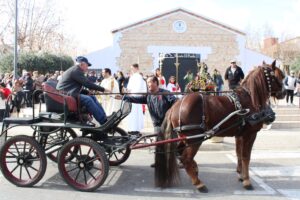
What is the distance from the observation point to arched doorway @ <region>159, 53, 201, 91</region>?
25.5 metres

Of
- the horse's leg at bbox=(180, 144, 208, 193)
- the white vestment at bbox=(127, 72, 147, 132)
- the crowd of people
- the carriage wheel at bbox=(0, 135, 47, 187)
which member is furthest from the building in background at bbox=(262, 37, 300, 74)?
the carriage wheel at bbox=(0, 135, 47, 187)

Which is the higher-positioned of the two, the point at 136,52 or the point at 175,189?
the point at 136,52

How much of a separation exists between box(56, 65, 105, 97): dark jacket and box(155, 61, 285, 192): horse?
1.47 m

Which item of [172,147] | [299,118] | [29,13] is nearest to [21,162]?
[172,147]

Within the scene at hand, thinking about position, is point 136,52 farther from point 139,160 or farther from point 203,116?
point 203,116

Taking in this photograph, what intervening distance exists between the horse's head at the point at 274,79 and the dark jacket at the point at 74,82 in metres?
2.74

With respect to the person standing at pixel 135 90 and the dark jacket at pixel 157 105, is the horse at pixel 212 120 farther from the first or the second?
the person standing at pixel 135 90

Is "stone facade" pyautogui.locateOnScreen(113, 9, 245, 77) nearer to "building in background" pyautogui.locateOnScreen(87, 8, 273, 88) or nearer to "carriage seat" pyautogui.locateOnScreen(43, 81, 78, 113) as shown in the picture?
"building in background" pyautogui.locateOnScreen(87, 8, 273, 88)

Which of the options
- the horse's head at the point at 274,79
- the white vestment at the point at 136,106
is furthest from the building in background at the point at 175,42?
the horse's head at the point at 274,79

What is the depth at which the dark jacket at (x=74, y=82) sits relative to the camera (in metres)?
6.94

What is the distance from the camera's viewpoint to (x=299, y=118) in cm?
1424

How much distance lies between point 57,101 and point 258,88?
10.6 ft

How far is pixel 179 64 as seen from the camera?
25.4m

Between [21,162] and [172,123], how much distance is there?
2.51 meters
